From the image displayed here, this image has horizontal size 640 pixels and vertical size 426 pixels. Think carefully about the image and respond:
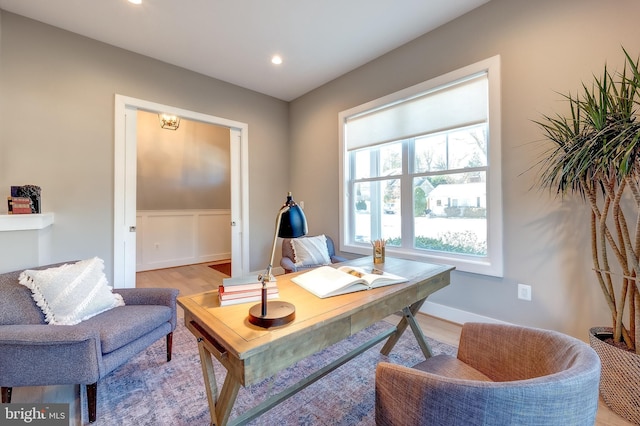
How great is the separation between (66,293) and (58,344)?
452 mm

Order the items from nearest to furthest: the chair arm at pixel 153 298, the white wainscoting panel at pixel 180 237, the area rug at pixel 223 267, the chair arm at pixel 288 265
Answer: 1. the chair arm at pixel 153 298
2. the chair arm at pixel 288 265
3. the area rug at pixel 223 267
4. the white wainscoting panel at pixel 180 237

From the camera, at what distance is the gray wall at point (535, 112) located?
189 centimetres

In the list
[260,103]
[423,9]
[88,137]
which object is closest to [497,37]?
[423,9]

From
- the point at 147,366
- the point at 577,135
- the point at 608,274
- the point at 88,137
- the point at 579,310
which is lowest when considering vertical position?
the point at 147,366

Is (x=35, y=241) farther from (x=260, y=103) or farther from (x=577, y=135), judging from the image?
(x=577, y=135)

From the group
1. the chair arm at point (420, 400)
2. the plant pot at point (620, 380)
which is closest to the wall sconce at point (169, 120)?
the chair arm at point (420, 400)

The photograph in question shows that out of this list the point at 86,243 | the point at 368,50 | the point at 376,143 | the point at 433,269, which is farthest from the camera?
the point at 376,143

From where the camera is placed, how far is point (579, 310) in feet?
6.37

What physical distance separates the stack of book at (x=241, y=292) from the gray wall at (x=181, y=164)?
3.93 m

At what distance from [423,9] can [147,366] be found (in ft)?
12.0

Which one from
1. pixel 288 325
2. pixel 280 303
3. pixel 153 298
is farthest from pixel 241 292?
pixel 153 298

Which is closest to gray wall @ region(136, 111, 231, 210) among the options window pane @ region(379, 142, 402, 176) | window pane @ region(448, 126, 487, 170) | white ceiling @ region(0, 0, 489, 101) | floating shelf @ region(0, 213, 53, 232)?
white ceiling @ region(0, 0, 489, 101)

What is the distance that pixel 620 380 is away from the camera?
1.45m

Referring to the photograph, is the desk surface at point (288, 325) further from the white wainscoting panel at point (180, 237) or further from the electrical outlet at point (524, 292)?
the white wainscoting panel at point (180, 237)
